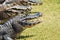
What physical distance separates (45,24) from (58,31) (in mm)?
616

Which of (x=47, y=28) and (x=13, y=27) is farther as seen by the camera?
(x=47, y=28)

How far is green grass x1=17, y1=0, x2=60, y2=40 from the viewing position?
503 cm

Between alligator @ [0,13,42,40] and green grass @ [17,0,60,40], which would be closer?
alligator @ [0,13,42,40]

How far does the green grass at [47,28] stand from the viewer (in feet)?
16.5

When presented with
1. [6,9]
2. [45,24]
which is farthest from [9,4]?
[45,24]

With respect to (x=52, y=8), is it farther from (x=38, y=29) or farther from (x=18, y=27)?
(x=18, y=27)

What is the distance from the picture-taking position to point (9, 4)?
608cm

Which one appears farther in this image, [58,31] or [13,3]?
[13,3]

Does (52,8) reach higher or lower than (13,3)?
lower

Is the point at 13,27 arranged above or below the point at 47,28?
above

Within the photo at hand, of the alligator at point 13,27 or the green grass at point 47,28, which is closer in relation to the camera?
the alligator at point 13,27

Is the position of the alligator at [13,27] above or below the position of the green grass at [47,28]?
above

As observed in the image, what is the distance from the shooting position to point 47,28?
5562 millimetres

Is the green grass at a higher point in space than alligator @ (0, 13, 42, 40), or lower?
lower
